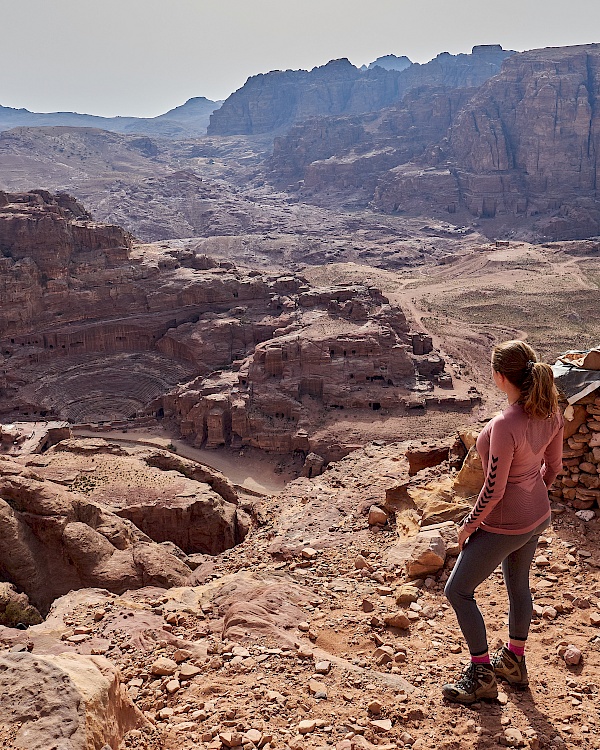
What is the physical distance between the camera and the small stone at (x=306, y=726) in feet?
15.7

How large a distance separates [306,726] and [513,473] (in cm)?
258

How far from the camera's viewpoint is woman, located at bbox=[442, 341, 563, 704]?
476 cm

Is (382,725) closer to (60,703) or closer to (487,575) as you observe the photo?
(487,575)

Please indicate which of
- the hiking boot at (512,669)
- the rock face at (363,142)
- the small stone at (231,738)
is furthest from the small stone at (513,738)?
the rock face at (363,142)

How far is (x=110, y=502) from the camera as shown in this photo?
1783 centimetres

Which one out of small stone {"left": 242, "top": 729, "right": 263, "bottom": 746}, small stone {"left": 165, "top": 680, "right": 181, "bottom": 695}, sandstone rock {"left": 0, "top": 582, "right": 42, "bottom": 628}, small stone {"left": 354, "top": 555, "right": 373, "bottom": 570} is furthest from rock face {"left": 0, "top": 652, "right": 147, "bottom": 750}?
sandstone rock {"left": 0, "top": 582, "right": 42, "bottom": 628}

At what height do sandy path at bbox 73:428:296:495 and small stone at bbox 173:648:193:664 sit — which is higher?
small stone at bbox 173:648:193:664

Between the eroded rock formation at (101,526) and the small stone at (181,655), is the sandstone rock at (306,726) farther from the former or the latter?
the eroded rock formation at (101,526)

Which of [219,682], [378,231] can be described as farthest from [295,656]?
[378,231]

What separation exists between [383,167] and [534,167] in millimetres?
32130

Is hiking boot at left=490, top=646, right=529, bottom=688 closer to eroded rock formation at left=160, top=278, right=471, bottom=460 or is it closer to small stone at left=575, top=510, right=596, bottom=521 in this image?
small stone at left=575, top=510, right=596, bottom=521

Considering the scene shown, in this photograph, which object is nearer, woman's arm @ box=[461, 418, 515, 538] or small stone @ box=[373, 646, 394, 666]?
woman's arm @ box=[461, 418, 515, 538]

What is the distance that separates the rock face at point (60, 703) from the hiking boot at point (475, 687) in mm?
2604

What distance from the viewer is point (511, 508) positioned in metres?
4.91
